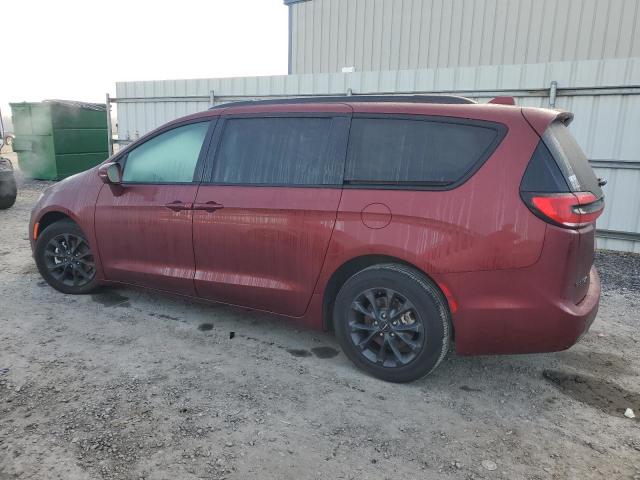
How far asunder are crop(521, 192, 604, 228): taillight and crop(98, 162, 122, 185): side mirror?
9.98ft

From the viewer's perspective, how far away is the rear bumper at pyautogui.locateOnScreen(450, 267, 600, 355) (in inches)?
106

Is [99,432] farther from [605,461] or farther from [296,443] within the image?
[605,461]

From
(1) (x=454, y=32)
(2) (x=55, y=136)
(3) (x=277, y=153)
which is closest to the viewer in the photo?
(3) (x=277, y=153)

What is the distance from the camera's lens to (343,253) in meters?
3.13

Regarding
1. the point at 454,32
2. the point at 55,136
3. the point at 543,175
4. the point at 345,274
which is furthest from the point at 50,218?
the point at 55,136

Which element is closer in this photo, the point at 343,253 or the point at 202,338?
the point at 343,253

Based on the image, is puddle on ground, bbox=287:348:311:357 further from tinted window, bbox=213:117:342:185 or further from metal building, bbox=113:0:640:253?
metal building, bbox=113:0:640:253

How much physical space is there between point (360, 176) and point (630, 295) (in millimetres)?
3578

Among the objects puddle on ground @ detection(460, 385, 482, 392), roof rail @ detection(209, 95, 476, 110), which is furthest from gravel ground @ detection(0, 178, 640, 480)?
roof rail @ detection(209, 95, 476, 110)

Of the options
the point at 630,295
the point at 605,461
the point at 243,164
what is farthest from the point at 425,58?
the point at 605,461

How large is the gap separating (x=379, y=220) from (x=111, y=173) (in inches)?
89.4

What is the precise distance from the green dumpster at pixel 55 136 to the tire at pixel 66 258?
9497 millimetres

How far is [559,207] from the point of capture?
2.63 meters

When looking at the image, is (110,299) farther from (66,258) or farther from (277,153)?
(277,153)
